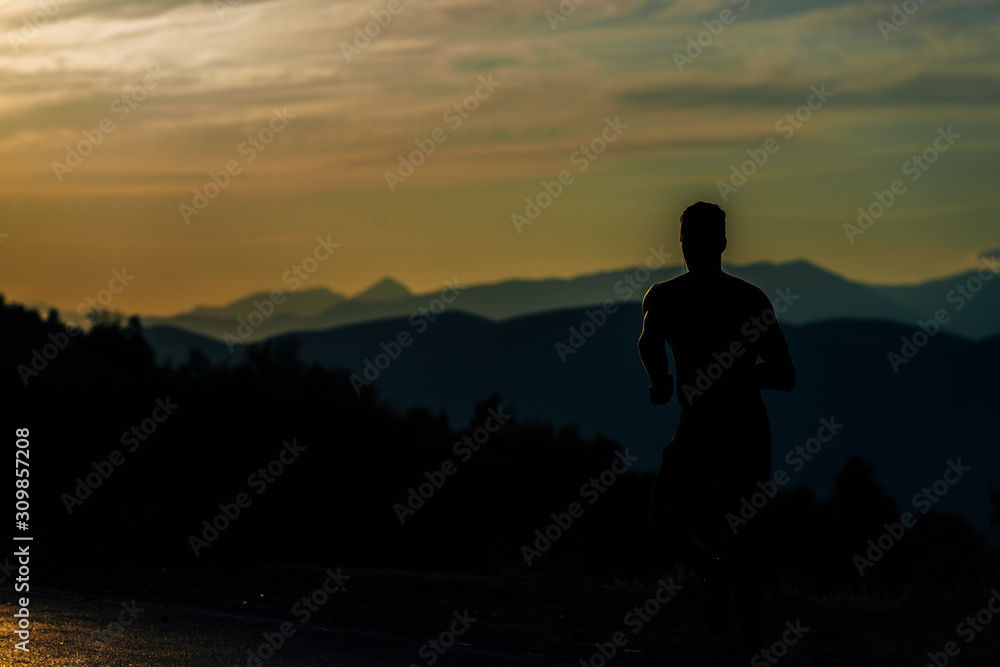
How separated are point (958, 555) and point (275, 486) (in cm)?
1189

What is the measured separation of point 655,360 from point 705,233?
2.49 ft

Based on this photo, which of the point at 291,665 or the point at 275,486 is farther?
the point at 275,486

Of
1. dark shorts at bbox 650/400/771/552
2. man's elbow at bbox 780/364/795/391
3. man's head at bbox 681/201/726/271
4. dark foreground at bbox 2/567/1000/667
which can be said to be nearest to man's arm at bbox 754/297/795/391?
man's elbow at bbox 780/364/795/391

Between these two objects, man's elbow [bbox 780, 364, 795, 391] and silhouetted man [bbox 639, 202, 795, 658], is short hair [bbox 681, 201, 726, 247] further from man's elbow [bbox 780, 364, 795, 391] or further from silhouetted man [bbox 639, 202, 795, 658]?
man's elbow [bbox 780, 364, 795, 391]

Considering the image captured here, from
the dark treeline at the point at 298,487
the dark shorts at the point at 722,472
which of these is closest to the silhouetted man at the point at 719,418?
the dark shorts at the point at 722,472

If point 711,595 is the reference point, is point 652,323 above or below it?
above

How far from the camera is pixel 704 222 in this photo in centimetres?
638

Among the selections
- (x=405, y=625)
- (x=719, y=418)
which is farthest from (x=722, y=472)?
(x=405, y=625)

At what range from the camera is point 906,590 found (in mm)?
11625

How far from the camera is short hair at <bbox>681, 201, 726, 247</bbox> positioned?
6.38 m

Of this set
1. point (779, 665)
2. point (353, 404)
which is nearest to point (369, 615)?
point (779, 665)

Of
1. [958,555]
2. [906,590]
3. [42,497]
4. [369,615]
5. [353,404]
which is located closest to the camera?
[369,615]

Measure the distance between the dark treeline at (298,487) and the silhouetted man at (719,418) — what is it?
5.93 meters

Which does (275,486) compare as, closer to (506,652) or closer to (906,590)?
(906,590)
